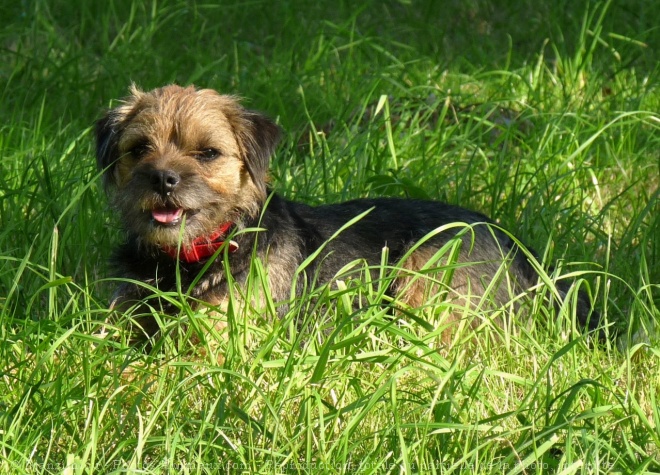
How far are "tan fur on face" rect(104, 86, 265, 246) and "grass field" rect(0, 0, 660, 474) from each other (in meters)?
0.26

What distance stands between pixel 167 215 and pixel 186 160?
0.23m

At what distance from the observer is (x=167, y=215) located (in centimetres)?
427

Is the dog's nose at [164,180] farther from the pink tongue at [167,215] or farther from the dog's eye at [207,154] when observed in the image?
the dog's eye at [207,154]

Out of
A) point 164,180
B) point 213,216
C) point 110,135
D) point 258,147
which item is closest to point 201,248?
point 213,216

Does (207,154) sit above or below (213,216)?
above

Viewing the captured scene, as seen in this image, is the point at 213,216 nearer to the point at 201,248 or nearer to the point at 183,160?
the point at 201,248

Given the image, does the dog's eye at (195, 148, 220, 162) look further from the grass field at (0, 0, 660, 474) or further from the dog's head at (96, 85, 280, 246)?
the grass field at (0, 0, 660, 474)

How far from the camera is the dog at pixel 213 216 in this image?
4238 mm

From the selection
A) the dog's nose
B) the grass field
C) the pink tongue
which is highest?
the dog's nose

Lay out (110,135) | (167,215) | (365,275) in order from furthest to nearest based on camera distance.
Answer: (110,135) < (167,215) < (365,275)

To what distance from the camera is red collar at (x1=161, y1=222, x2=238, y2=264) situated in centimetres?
431

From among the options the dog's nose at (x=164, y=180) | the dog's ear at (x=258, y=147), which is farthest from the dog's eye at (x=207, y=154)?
the dog's nose at (x=164, y=180)

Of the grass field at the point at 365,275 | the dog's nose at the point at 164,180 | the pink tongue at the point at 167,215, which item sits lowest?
the grass field at the point at 365,275

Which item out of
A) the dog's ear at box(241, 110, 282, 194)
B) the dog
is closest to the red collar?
the dog
